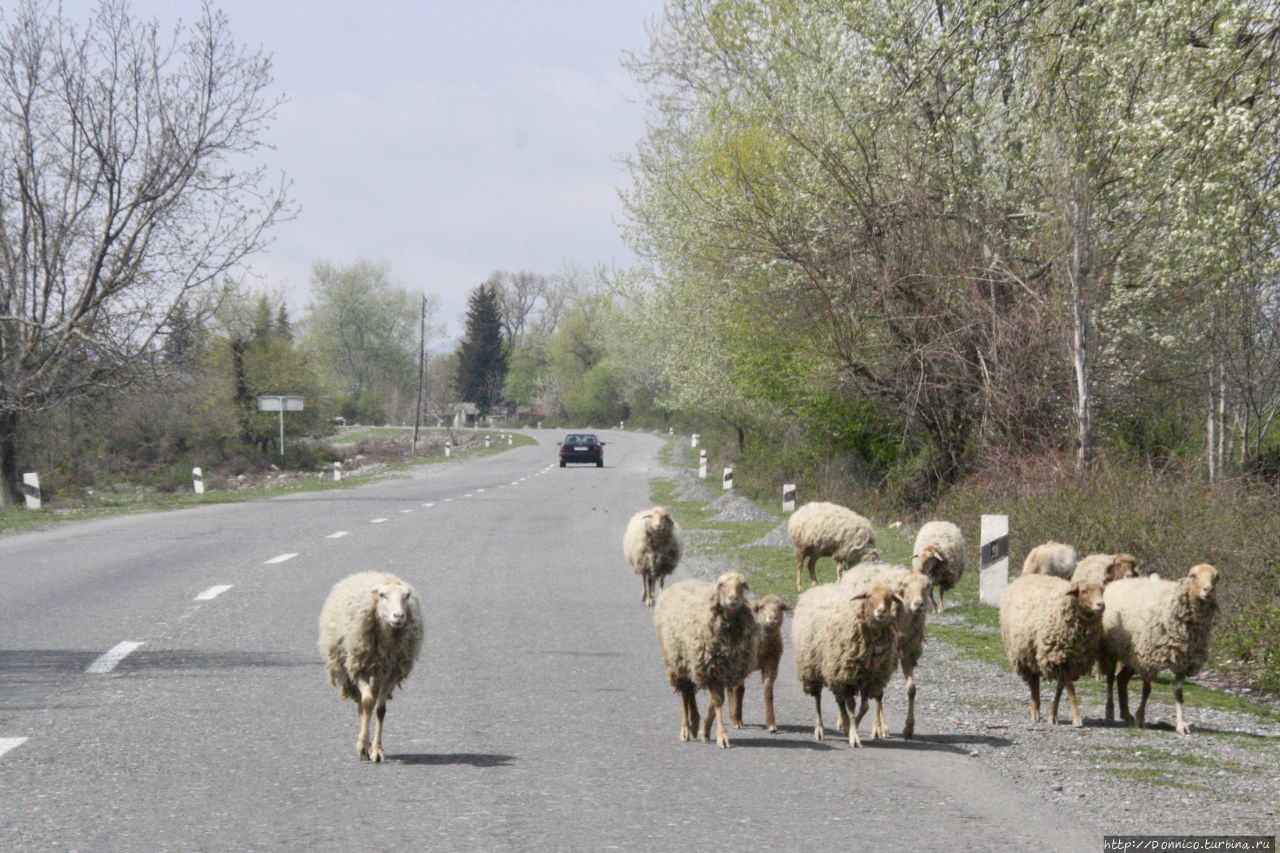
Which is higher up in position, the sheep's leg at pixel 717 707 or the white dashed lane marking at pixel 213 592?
the sheep's leg at pixel 717 707

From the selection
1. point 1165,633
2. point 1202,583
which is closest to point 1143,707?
point 1165,633

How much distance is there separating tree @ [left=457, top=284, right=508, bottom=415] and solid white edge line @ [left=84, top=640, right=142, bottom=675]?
142 m

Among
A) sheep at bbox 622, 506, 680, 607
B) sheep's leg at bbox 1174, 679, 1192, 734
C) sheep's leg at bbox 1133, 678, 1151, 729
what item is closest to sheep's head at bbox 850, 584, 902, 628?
sheep's leg at bbox 1133, 678, 1151, 729

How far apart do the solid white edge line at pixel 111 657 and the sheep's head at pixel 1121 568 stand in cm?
743

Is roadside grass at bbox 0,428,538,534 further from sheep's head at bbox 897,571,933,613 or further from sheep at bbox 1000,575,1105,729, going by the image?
sheep at bbox 1000,575,1105,729

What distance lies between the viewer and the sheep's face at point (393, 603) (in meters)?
7.12

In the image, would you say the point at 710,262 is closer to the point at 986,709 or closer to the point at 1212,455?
the point at 1212,455

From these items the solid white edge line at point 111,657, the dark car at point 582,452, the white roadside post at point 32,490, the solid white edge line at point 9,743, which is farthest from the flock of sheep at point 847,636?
the dark car at point 582,452

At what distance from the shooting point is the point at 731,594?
7707 millimetres

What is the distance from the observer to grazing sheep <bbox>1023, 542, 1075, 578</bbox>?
1219 centimetres

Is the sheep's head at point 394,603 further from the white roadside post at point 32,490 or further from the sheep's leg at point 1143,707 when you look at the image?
the white roadside post at point 32,490

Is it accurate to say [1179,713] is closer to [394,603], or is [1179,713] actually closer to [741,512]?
[394,603]

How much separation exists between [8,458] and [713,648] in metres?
29.2

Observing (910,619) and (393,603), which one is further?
(910,619)
